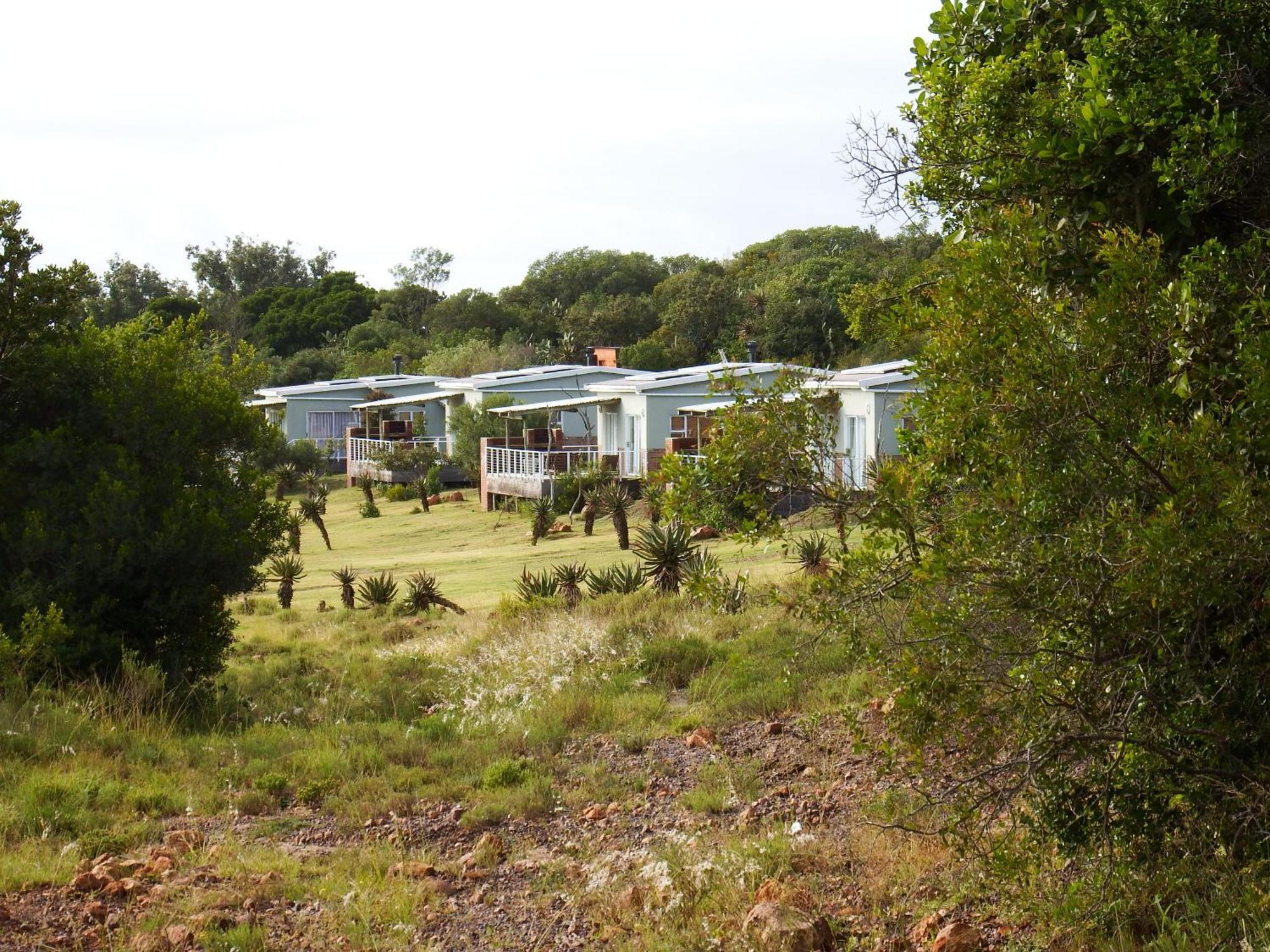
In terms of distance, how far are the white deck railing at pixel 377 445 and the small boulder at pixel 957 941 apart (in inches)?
1781

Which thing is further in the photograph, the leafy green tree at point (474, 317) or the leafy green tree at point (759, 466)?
the leafy green tree at point (474, 317)

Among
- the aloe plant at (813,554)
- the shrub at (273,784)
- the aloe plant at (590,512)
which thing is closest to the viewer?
the shrub at (273,784)

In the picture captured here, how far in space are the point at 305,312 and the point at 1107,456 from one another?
90101 millimetres

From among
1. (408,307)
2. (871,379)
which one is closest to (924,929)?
(871,379)

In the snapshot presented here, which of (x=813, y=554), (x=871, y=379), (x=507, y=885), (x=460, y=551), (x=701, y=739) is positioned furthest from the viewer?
(x=460, y=551)

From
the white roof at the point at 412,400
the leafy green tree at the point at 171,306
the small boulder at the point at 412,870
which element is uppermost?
the leafy green tree at the point at 171,306

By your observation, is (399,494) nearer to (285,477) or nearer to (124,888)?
(285,477)

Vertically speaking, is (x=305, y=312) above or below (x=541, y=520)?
above

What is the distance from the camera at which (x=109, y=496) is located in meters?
11.0

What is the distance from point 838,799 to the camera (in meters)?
7.00

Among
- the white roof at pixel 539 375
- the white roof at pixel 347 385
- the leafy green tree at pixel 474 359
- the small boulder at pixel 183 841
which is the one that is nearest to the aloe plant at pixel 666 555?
the small boulder at pixel 183 841

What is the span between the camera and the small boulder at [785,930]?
190 inches

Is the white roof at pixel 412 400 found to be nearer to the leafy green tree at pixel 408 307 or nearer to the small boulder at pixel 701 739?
the leafy green tree at pixel 408 307

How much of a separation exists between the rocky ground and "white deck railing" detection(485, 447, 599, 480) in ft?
101
